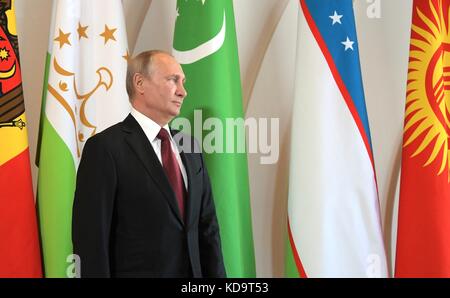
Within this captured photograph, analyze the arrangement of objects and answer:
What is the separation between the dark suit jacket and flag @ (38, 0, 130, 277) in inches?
22.9

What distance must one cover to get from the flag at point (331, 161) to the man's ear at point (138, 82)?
Result: 2.59 ft

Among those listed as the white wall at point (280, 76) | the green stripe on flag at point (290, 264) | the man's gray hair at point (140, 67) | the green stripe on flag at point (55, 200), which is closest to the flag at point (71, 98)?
the green stripe on flag at point (55, 200)

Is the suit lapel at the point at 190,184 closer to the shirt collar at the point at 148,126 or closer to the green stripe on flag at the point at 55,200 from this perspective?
the shirt collar at the point at 148,126

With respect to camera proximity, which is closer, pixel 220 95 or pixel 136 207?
pixel 136 207

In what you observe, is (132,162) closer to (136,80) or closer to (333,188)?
(136,80)

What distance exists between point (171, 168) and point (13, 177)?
73cm

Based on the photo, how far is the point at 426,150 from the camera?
245 cm

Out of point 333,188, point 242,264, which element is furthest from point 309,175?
point 242,264

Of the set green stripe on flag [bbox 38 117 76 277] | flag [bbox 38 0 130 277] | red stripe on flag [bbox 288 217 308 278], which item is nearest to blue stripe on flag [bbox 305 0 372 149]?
red stripe on flag [bbox 288 217 308 278]

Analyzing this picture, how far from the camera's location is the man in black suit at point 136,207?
173cm

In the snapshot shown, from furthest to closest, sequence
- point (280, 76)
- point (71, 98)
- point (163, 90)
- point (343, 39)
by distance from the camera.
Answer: point (280, 76), point (343, 39), point (71, 98), point (163, 90)

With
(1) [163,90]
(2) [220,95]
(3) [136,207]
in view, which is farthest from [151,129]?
(2) [220,95]

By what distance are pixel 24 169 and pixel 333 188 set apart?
1.10 meters

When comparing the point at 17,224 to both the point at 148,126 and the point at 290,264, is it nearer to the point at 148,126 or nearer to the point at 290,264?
the point at 148,126
